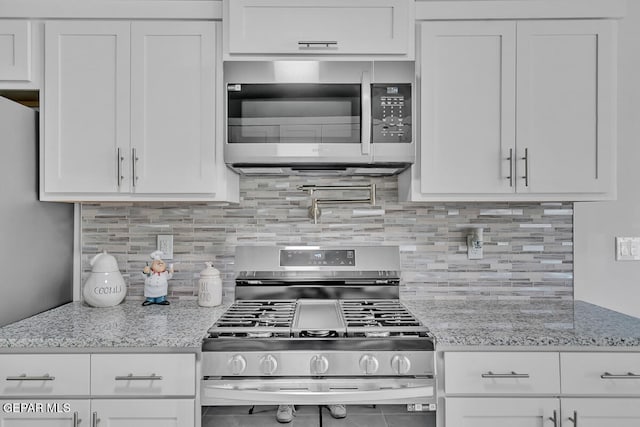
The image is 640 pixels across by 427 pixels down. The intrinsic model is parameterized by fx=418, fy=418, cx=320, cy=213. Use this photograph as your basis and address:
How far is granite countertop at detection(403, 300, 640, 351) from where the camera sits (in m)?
1.45

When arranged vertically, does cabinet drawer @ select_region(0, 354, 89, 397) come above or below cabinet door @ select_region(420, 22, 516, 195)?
below

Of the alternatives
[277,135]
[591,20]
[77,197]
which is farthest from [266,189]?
[591,20]

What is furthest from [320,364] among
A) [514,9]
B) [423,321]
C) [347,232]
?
[514,9]

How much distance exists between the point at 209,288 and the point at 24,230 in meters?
0.79

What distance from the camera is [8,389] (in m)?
1.42

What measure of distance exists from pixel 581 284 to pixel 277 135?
5.49 ft

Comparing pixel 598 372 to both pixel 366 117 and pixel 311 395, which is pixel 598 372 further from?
pixel 366 117

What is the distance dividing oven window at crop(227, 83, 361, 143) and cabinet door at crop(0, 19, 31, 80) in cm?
87

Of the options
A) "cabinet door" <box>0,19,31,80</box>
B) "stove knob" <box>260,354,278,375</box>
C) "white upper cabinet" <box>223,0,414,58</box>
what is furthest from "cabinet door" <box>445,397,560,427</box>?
"cabinet door" <box>0,19,31,80</box>

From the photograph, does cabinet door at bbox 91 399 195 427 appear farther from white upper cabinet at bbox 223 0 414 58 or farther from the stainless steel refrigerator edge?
white upper cabinet at bbox 223 0 414 58

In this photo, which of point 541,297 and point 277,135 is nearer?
point 277,135

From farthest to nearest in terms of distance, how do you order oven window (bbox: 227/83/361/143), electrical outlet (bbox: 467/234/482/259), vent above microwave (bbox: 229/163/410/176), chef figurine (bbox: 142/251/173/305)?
electrical outlet (bbox: 467/234/482/259) < chef figurine (bbox: 142/251/173/305) < vent above microwave (bbox: 229/163/410/176) < oven window (bbox: 227/83/361/143)

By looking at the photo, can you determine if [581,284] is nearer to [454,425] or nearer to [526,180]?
[526,180]

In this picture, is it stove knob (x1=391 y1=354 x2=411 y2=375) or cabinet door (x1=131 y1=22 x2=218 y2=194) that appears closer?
stove knob (x1=391 y1=354 x2=411 y2=375)
